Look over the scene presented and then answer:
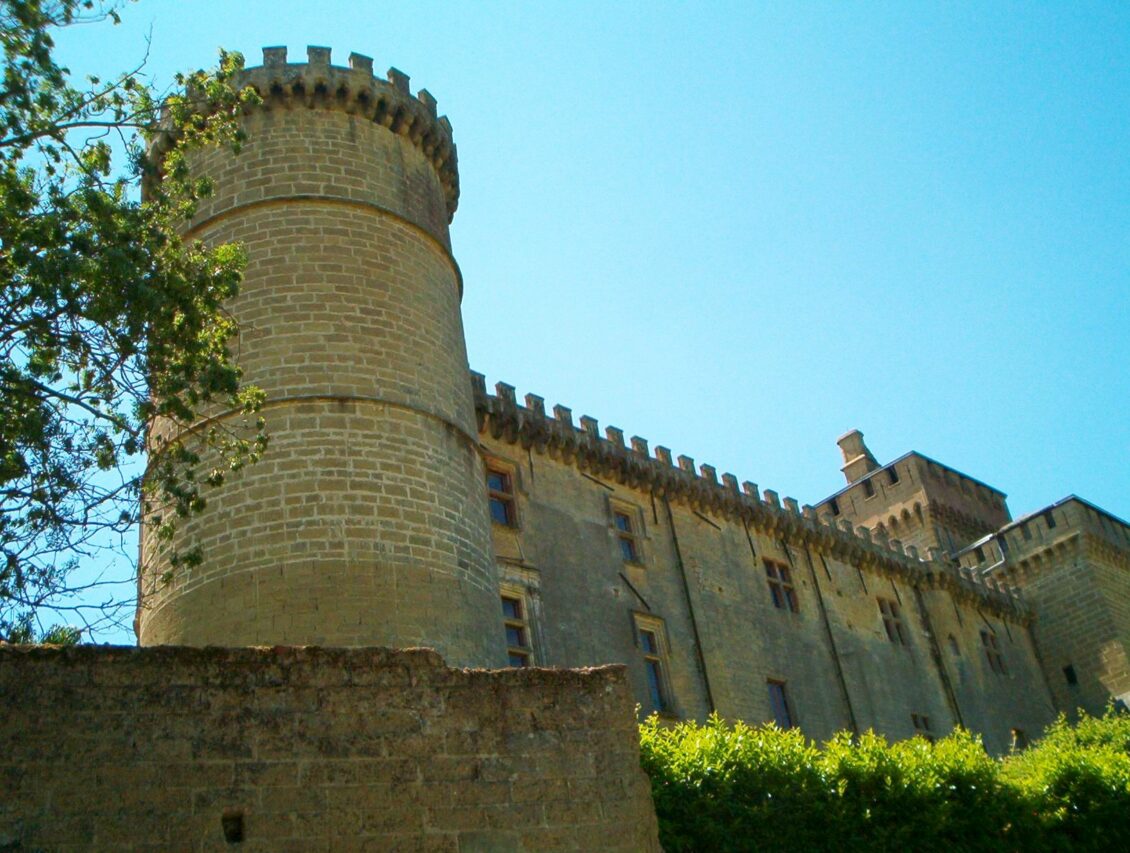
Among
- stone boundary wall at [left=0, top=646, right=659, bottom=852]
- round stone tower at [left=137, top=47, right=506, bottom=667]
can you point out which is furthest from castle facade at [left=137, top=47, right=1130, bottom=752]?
stone boundary wall at [left=0, top=646, right=659, bottom=852]

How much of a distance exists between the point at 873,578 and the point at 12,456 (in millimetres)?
A: 23058

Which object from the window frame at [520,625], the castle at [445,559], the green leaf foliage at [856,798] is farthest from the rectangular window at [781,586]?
the green leaf foliage at [856,798]

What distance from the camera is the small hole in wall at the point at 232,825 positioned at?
7840 millimetres

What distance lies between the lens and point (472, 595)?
14844mm

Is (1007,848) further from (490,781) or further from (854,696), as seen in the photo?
(854,696)

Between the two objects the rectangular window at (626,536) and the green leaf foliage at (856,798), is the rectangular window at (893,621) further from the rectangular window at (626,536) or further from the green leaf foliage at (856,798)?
the green leaf foliage at (856,798)

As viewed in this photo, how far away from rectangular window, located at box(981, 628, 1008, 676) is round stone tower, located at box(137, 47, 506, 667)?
66.8ft

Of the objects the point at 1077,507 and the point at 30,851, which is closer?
the point at 30,851

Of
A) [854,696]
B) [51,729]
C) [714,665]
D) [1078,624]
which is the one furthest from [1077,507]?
[51,729]

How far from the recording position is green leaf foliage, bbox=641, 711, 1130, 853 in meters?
12.7

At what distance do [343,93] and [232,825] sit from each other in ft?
39.6

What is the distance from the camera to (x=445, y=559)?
48.2ft

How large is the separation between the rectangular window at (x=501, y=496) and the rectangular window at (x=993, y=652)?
1695cm

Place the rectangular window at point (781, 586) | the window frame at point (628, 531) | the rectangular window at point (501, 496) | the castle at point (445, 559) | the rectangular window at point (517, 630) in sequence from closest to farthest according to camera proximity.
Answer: the castle at point (445, 559) → the rectangular window at point (517, 630) → the rectangular window at point (501, 496) → the window frame at point (628, 531) → the rectangular window at point (781, 586)
